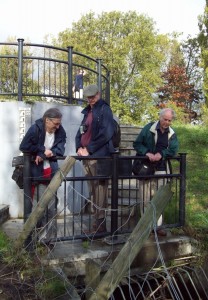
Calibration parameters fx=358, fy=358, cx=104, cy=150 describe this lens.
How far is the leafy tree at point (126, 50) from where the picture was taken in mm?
27641

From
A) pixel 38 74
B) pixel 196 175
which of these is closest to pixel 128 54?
pixel 196 175

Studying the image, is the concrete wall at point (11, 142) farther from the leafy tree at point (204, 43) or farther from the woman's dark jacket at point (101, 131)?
the leafy tree at point (204, 43)

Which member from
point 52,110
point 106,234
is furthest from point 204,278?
point 52,110

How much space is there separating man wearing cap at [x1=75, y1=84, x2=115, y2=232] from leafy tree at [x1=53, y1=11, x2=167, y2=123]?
2243cm

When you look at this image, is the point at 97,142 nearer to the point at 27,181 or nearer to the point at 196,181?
the point at 27,181

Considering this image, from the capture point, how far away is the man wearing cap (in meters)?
4.87

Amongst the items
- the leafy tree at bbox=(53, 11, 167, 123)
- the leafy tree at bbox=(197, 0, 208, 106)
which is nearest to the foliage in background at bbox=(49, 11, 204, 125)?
the leafy tree at bbox=(53, 11, 167, 123)

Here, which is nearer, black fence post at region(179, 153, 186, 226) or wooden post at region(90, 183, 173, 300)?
wooden post at region(90, 183, 173, 300)

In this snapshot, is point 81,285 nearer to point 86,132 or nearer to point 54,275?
point 54,275

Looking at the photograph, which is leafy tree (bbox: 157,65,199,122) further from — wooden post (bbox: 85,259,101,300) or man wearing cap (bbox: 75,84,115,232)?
wooden post (bbox: 85,259,101,300)

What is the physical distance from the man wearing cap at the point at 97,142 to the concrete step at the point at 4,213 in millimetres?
1632

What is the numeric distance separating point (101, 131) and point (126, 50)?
23.7 meters

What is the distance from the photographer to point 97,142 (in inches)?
192

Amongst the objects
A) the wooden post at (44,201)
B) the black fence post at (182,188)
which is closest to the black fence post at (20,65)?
the wooden post at (44,201)
